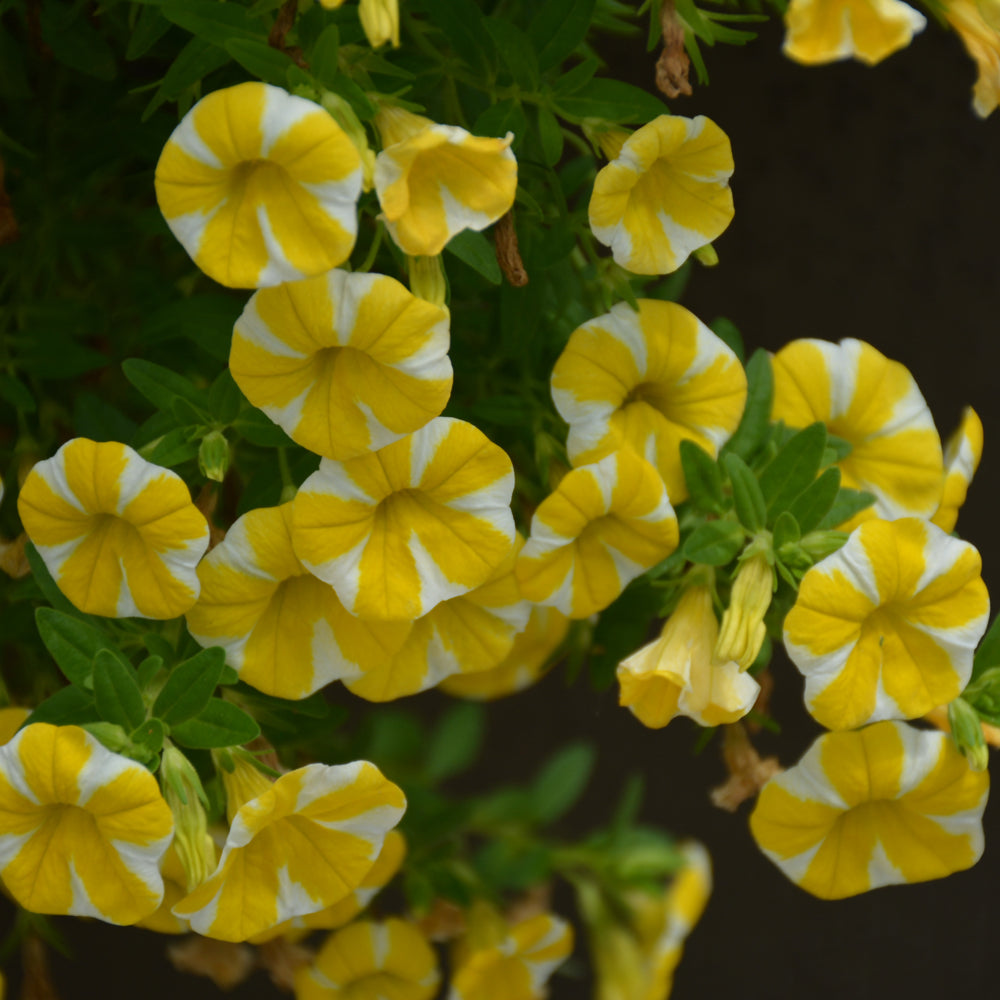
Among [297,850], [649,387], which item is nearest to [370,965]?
[297,850]

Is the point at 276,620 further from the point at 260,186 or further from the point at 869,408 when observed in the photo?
the point at 869,408

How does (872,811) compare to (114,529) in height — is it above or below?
below

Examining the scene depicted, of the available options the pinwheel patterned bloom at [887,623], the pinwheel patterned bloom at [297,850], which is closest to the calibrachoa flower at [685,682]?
the pinwheel patterned bloom at [887,623]

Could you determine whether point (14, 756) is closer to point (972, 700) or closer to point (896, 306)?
point (972, 700)

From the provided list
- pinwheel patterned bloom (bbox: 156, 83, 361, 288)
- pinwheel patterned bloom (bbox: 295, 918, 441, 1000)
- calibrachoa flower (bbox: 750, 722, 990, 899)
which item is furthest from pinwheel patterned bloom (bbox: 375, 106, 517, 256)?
pinwheel patterned bloom (bbox: 295, 918, 441, 1000)

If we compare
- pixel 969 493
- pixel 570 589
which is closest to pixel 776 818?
pixel 570 589

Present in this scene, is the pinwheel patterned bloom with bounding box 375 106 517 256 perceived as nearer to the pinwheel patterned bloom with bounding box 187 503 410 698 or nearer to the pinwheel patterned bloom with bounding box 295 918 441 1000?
the pinwheel patterned bloom with bounding box 187 503 410 698
